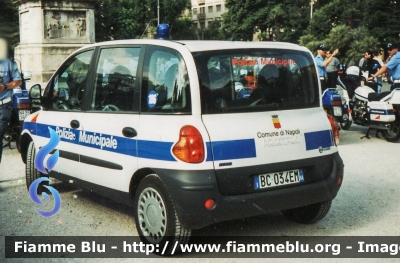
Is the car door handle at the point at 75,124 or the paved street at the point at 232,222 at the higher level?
the car door handle at the point at 75,124

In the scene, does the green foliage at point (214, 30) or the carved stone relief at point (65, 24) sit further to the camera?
the green foliage at point (214, 30)

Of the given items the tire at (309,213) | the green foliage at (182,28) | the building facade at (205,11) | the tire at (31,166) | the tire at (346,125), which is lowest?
the tire at (346,125)

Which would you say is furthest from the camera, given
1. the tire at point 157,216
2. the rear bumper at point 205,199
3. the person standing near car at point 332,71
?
the person standing near car at point 332,71

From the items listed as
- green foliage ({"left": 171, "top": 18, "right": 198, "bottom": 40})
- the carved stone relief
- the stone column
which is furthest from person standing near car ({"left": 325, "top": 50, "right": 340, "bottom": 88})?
green foliage ({"left": 171, "top": 18, "right": 198, "bottom": 40})

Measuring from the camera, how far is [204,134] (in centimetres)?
416

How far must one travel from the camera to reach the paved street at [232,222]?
5156mm

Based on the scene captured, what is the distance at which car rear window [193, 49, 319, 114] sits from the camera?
4336 millimetres

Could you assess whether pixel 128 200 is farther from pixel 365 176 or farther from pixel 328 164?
pixel 365 176

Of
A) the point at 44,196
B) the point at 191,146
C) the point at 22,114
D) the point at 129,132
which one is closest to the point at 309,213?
the point at 191,146

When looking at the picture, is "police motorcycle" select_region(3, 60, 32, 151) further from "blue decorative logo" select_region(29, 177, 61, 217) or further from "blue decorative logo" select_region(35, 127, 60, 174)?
"blue decorative logo" select_region(35, 127, 60, 174)

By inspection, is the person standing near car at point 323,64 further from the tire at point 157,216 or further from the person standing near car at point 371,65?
the tire at point 157,216

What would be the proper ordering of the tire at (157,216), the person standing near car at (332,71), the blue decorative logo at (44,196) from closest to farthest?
the tire at (157,216) → the blue decorative logo at (44,196) → the person standing near car at (332,71)

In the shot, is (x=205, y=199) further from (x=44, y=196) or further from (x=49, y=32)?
(x=49, y=32)

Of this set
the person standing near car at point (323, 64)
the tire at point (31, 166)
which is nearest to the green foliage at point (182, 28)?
the person standing near car at point (323, 64)
